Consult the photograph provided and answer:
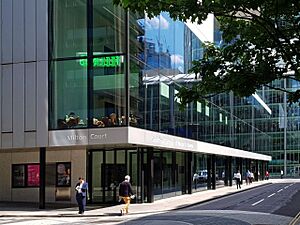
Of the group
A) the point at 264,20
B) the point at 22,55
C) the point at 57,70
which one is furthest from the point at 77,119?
the point at 264,20

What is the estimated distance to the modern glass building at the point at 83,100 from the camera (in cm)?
2584

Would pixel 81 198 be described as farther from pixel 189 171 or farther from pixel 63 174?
pixel 189 171

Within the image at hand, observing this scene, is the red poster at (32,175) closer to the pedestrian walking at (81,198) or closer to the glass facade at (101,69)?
the glass facade at (101,69)

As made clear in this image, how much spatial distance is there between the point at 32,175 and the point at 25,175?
49 centimetres

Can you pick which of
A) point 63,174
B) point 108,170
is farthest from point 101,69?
point 63,174

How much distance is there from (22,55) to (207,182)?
76.1 ft

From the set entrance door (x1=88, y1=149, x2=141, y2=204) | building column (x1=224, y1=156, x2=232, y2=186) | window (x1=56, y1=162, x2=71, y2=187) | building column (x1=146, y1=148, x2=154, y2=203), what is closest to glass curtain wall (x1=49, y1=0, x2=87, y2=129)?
entrance door (x1=88, y1=149, x2=141, y2=204)

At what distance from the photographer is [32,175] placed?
31.8 meters

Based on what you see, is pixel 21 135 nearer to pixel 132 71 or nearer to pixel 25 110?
pixel 25 110

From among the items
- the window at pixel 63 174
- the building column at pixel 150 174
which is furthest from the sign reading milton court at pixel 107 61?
the window at pixel 63 174

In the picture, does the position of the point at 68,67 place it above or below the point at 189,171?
above

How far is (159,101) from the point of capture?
102 feet

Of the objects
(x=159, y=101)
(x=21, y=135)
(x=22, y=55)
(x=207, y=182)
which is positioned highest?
(x=22, y=55)

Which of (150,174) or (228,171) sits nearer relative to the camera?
(150,174)
